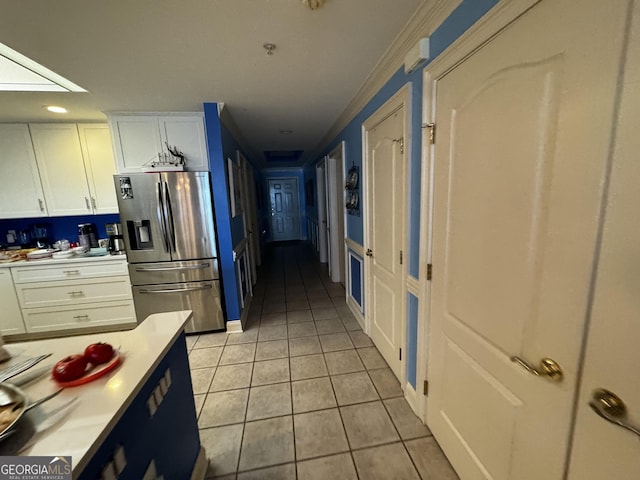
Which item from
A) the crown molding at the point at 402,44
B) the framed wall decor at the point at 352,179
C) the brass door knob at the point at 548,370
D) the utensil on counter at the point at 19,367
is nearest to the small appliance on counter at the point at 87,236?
the utensil on counter at the point at 19,367

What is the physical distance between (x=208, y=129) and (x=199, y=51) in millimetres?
959

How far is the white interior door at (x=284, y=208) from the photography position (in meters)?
8.09

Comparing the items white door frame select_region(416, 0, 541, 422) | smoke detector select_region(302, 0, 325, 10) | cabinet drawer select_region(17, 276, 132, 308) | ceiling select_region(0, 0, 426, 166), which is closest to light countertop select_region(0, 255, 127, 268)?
cabinet drawer select_region(17, 276, 132, 308)

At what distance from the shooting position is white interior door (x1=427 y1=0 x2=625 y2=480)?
2.21 ft

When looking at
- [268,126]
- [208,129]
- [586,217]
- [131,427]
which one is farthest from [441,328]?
[268,126]

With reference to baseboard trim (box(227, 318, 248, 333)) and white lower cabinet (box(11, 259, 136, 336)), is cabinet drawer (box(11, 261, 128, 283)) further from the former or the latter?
baseboard trim (box(227, 318, 248, 333))

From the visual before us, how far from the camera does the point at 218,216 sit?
2680 millimetres

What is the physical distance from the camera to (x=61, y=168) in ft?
9.35

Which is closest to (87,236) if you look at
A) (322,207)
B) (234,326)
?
(234,326)

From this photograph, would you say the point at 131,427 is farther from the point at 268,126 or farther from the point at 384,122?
the point at 268,126

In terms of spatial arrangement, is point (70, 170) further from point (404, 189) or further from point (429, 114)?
point (429, 114)

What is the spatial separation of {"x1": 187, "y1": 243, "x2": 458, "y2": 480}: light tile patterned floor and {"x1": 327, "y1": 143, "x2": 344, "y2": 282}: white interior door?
4.14ft

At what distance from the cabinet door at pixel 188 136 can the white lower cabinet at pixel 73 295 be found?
4.41 ft

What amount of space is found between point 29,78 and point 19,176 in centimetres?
141
